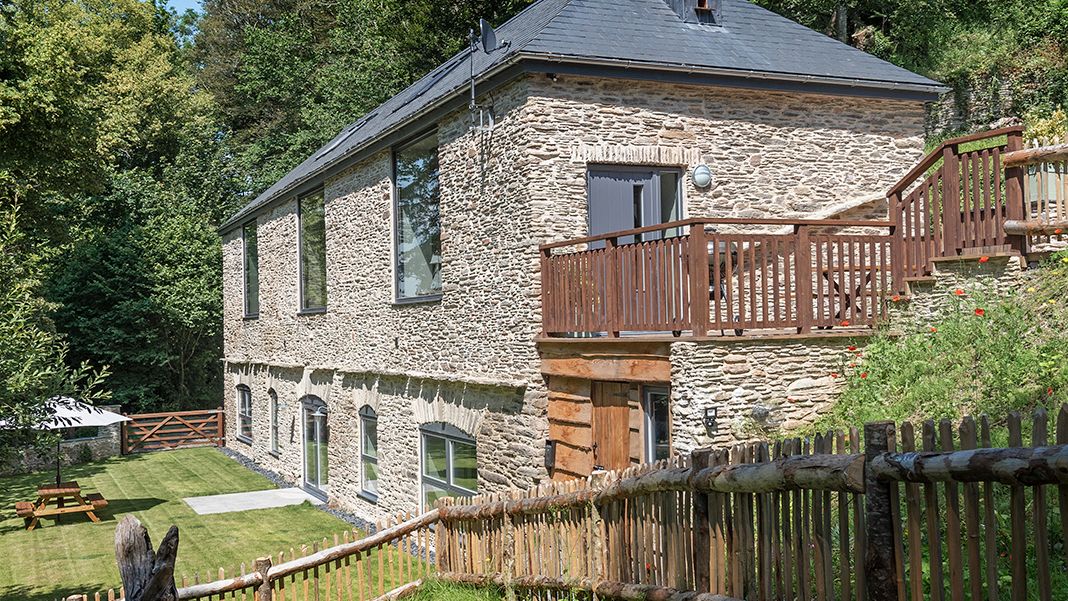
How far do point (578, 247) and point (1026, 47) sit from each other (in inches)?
638

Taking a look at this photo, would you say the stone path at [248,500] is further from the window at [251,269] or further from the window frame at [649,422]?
the window frame at [649,422]

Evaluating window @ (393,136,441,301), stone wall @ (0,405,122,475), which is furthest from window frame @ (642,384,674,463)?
stone wall @ (0,405,122,475)

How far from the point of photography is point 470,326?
44.2ft

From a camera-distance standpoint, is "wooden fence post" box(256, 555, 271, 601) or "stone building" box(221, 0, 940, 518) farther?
"stone building" box(221, 0, 940, 518)

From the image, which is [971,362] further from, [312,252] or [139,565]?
[312,252]

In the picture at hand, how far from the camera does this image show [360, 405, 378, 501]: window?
57.3 feet

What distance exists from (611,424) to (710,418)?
191 cm

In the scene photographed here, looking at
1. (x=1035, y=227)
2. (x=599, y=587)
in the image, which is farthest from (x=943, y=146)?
(x=599, y=587)

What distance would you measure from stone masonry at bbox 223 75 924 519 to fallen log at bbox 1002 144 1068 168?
2454mm

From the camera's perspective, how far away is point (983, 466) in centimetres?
386

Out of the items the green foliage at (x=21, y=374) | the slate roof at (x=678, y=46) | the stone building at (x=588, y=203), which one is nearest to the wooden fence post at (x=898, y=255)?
the stone building at (x=588, y=203)

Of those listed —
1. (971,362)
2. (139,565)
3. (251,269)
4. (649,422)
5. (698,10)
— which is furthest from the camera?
(251,269)

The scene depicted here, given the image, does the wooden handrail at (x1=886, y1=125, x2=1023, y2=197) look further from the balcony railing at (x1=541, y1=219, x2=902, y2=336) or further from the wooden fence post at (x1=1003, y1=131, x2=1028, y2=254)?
the balcony railing at (x1=541, y1=219, x2=902, y2=336)

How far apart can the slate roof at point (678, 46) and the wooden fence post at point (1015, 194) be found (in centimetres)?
347
